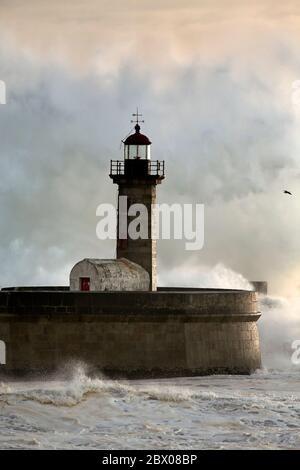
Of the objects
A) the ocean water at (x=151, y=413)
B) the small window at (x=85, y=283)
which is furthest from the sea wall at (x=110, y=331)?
the small window at (x=85, y=283)

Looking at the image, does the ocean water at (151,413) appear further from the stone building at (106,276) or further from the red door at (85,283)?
the red door at (85,283)

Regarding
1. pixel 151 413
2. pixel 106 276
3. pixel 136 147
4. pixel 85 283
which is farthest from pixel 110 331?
pixel 136 147

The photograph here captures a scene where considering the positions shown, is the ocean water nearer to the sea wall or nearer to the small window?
the sea wall

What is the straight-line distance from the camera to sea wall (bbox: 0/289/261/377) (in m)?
31.1

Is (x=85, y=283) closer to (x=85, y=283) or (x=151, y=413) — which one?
(x=85, y=283)

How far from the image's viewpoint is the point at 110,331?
31.3 metres

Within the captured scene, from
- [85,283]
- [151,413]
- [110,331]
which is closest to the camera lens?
[151,413]

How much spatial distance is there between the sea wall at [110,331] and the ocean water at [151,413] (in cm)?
30

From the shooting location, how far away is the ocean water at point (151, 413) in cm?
2650

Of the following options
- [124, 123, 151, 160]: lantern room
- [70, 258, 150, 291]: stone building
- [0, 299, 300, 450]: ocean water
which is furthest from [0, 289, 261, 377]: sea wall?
[124, 123, 151, 160]: lantern room

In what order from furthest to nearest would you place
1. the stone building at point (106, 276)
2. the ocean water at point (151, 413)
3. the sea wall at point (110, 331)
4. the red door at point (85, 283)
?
the red door at point (85, 283)
the stone building at point (106, 276)
the sea wall at point (110, 331)
the ocean water at point (151, 413)

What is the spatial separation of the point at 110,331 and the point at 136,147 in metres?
4.86

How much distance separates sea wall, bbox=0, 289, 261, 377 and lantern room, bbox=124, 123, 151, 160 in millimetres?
3859
